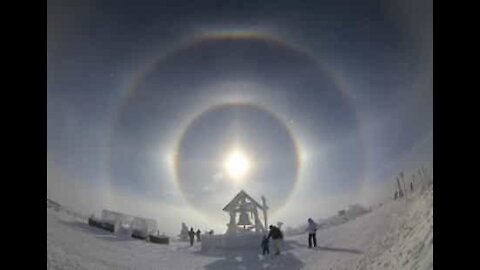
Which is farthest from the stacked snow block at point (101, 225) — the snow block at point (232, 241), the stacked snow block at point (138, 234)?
the snow block at point (232, 241)

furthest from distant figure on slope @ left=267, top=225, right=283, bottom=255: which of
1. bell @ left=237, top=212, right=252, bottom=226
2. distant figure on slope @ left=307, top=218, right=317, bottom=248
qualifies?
bell @ left=237, top=212, right=252, bottom=226

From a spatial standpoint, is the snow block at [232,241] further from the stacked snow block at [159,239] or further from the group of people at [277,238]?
the stacked snow block at [159,239]

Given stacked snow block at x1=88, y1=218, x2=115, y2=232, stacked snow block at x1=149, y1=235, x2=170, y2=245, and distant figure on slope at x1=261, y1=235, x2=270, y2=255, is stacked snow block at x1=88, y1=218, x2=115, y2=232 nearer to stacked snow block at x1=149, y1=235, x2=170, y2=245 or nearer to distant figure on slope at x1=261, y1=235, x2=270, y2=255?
stacked snow block at x1=149, y1=235, x2=170, y2=245

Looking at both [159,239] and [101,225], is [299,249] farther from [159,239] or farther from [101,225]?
[101,225]

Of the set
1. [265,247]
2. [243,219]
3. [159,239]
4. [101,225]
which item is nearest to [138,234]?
[159,239]
